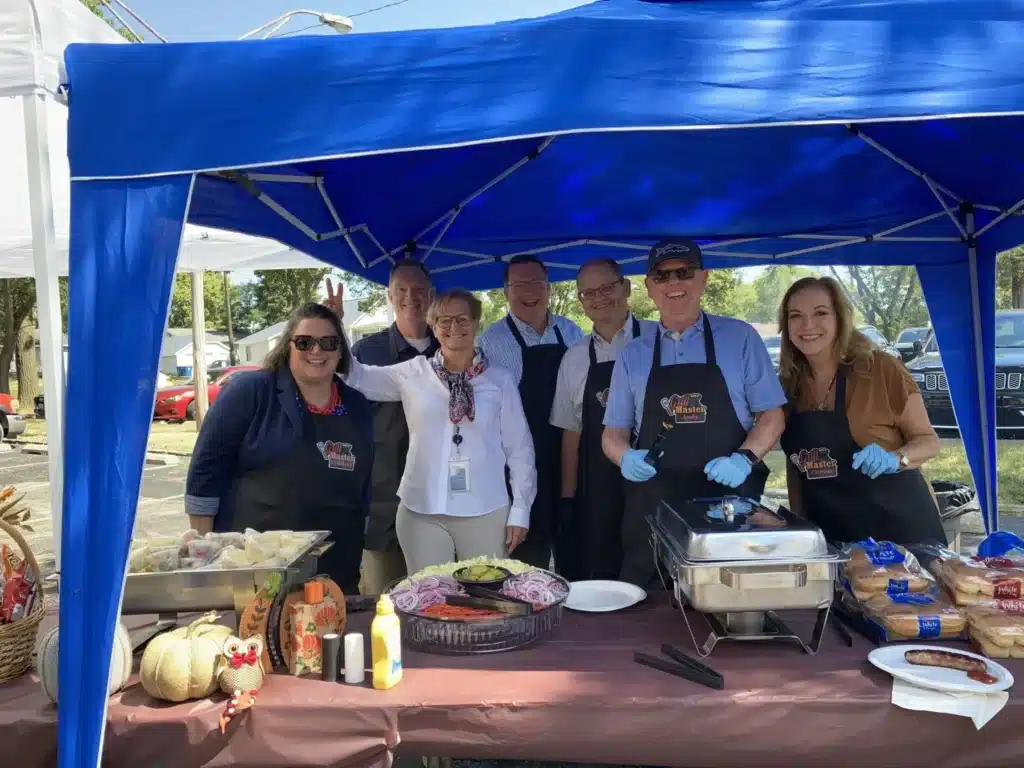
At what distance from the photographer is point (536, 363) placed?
139 inches

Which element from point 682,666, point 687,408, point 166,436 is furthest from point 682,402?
point 166,436

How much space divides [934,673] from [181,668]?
1.63m

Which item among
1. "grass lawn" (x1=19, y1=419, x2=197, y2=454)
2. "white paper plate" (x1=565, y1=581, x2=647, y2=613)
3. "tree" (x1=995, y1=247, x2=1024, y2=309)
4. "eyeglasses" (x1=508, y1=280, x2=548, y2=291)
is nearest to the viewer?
"white paper plate" (x1=565, y1=581, x2=647, y2=613)

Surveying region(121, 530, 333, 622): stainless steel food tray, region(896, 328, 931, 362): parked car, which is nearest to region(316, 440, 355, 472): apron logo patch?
region(121, 530, 333, 622): stainless steel food tray

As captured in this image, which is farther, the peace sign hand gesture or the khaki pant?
the khaki pant

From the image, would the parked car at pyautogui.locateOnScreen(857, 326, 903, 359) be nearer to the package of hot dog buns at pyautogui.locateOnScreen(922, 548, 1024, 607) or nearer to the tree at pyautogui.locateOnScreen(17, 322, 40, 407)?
the package of hot dog buns at pyautogui.locateOnScreen(922, 548, 1024, 607)

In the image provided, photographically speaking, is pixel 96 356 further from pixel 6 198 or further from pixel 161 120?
pixel 6 198

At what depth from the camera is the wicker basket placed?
70.7 inches

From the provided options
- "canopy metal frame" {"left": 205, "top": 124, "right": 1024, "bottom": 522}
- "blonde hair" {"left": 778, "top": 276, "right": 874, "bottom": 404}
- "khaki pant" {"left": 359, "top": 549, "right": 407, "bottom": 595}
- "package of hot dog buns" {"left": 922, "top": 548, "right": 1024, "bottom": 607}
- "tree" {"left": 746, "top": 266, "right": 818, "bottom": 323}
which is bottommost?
"khaki pant" {"left": 359, "top": 549, "right": 407, "bottom": 595}

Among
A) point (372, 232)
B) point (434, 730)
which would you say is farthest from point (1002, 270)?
point (434, 730)

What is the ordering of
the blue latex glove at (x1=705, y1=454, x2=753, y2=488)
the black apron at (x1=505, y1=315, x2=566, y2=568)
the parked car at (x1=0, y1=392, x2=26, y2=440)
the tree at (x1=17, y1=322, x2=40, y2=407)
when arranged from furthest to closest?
the tree at (x1=17, y1=322, x2=40, y2=407) < the parked car at (x1=0, y1=392, x2=26, y2=440) < the black apron at (x1=505, y1=315, x2=566, y2=568) < the blue latex glove at (x1=705, y1=454, x2=753, y2=488)

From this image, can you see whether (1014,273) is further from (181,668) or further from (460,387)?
(181,668)

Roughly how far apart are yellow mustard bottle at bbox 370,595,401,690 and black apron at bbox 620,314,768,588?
3.41 feet

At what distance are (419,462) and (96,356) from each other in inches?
50.8
